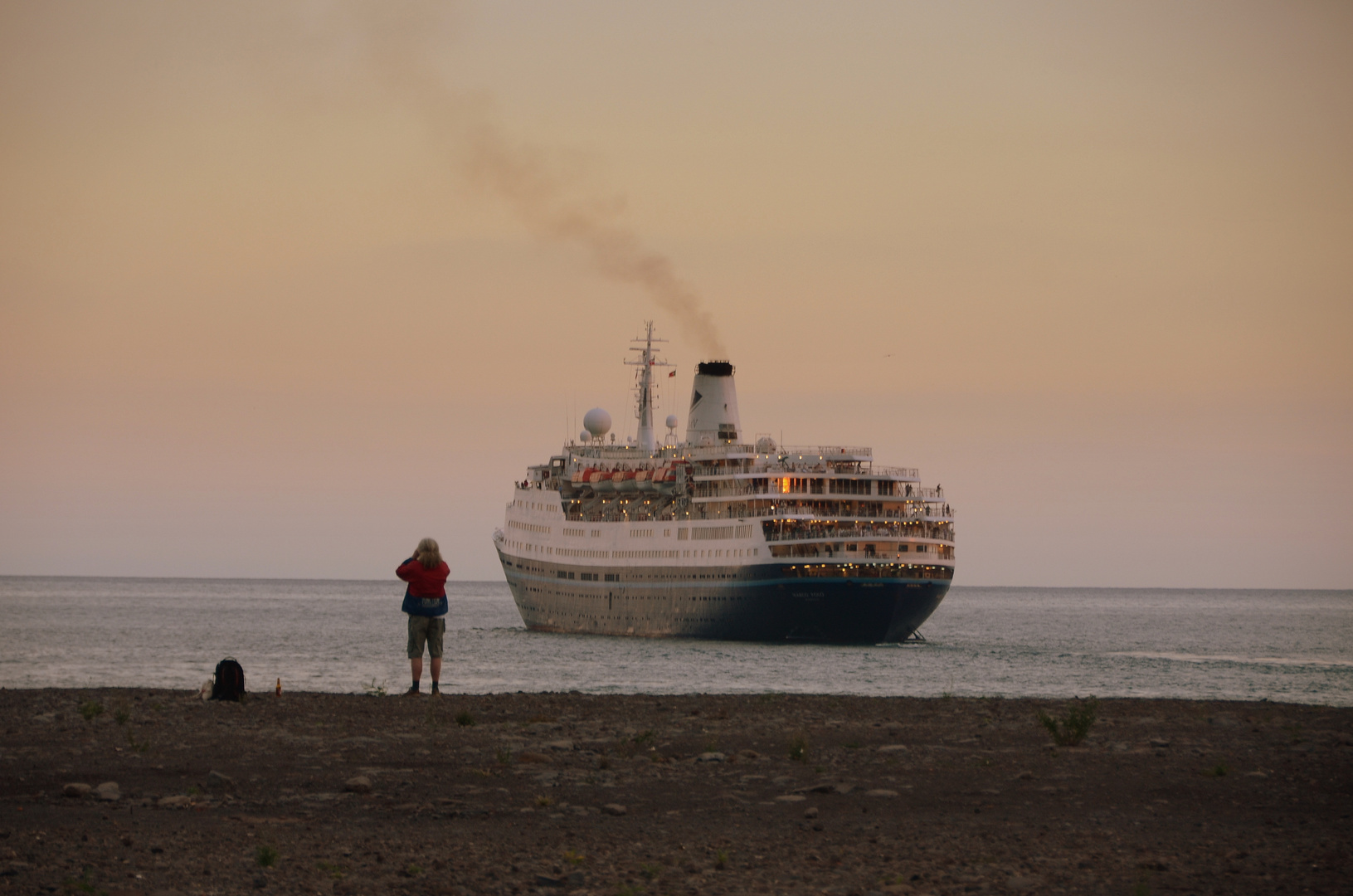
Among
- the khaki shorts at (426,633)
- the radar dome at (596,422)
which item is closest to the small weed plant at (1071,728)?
the khaki shorts at (426,633)

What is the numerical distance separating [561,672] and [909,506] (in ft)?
112

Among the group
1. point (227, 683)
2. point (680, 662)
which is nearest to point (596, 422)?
point (680, 662)

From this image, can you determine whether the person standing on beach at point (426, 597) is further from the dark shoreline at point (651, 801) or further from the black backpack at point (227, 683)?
the black backpack at point (227, 683)

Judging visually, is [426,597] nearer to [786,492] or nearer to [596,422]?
[786,492]

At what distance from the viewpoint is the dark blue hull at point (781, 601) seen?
73.4m

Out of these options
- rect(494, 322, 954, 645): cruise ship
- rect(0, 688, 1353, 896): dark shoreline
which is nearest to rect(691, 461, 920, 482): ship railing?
rect(494, 322, 954, 645): cruise ship

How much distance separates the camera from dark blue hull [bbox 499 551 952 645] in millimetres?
73356

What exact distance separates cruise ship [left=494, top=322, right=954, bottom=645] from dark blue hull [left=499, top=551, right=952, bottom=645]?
81mm

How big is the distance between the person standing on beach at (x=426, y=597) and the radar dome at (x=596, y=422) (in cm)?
8516

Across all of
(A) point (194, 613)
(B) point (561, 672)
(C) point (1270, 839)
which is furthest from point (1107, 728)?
(A) point (194, 613)

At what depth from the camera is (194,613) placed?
13975 cm

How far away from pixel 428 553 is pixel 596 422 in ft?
285

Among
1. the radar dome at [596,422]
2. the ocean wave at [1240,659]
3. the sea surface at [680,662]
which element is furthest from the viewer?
the radar dome at [596,422]

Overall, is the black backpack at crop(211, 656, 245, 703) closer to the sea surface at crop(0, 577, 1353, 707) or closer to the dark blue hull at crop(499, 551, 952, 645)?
the sea surface at crop(0, 577, 1353, 707)
